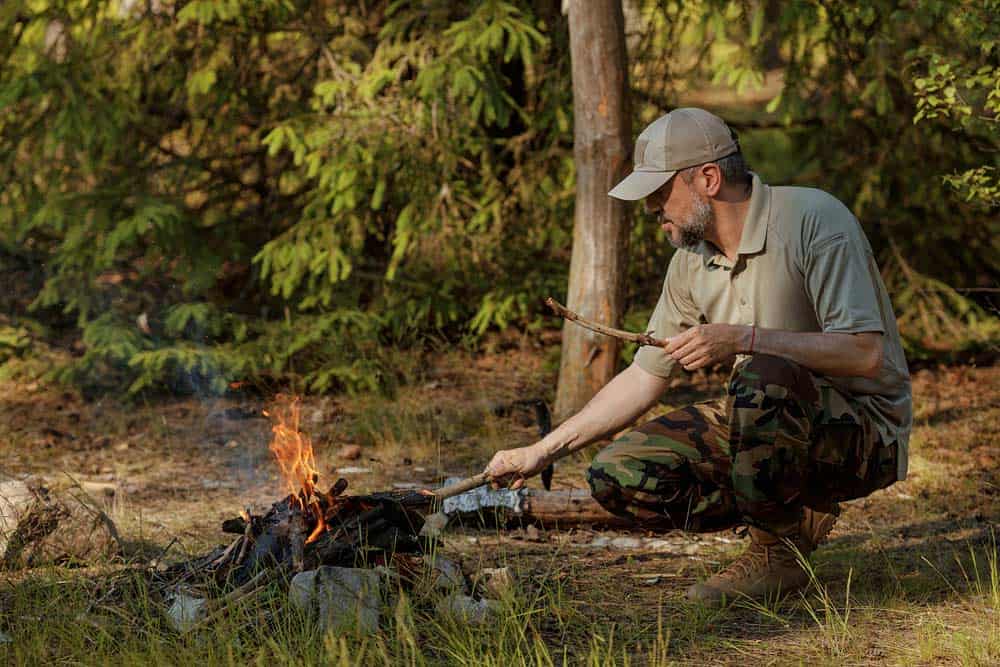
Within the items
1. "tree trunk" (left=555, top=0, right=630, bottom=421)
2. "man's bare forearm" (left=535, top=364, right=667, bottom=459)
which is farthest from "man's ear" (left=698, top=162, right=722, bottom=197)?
"tree trunk" (left=555, top=0, right=630, bottom=421)

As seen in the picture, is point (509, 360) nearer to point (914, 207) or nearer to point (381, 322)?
point (381, 322)

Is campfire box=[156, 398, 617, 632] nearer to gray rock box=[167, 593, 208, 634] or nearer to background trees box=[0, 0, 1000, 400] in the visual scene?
gray rock box=[167, 593, 208, 634]

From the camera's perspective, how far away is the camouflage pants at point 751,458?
12.4ft

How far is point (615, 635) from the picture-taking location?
377 centimetres

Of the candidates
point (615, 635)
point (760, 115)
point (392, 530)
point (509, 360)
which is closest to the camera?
point (615, 635)

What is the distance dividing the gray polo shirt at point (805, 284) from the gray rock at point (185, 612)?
1.70 meters

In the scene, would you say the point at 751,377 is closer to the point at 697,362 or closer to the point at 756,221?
the point at 697,362

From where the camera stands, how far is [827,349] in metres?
3.72

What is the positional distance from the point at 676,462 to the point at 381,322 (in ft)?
13.6

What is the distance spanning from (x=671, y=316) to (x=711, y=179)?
565 millimetres

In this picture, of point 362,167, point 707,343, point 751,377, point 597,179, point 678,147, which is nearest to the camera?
point 707,343

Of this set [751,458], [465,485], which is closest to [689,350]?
[751,458]

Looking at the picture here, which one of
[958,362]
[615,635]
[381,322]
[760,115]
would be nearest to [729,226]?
[615,635]

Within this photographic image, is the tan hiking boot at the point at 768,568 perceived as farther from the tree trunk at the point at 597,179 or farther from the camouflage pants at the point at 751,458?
the tree trunk at the point at 597,179
